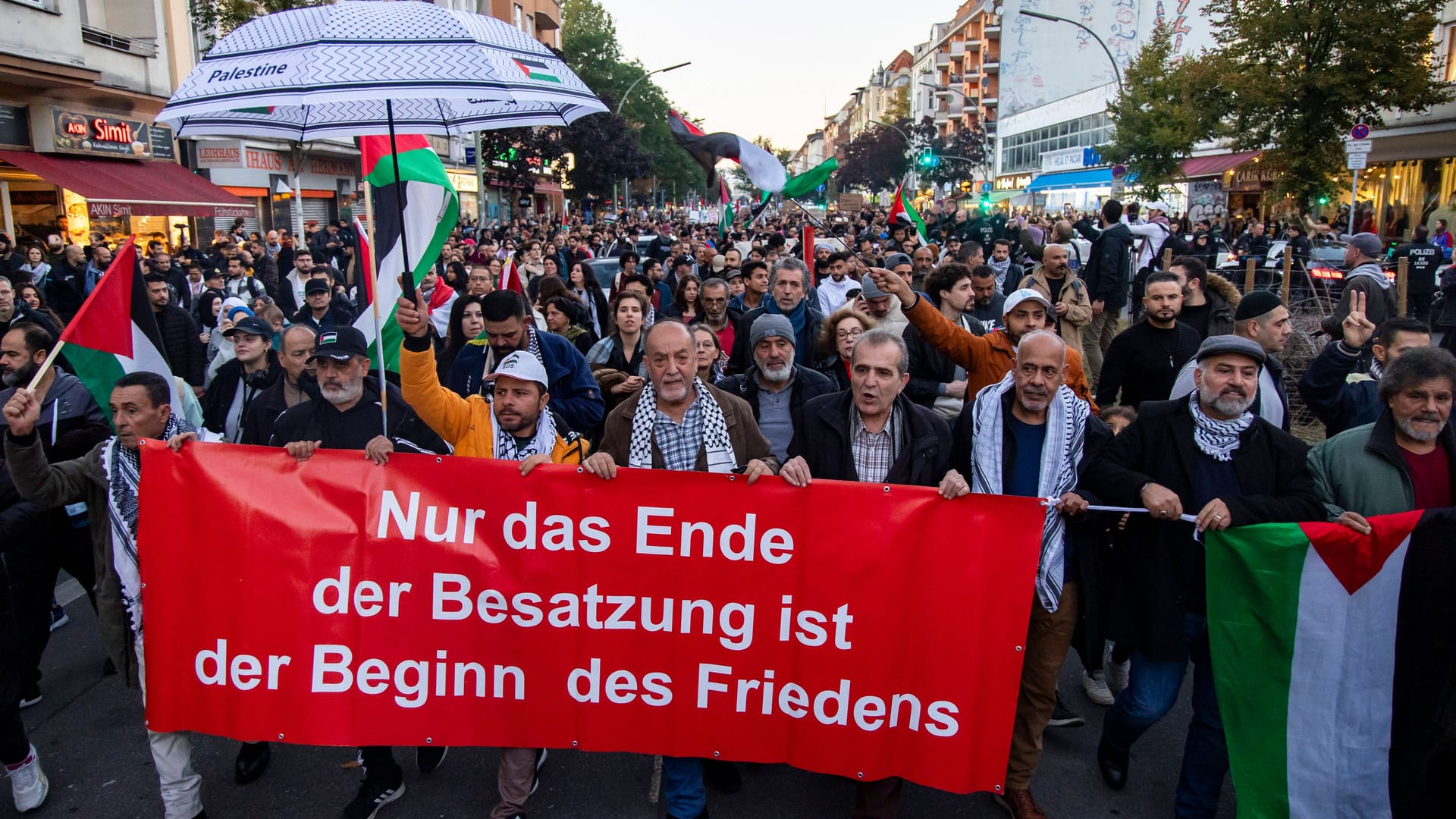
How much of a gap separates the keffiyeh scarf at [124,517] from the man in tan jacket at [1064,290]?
5801 millimetres

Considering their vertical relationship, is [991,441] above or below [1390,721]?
above

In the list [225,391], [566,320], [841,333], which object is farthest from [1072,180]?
[225,391]

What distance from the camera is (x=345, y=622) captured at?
12.8ft

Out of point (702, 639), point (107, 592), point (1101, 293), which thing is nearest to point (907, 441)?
point (702, 639)

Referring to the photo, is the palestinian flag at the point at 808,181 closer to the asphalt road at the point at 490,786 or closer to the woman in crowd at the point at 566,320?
the woman in crowd at the point at 566,320

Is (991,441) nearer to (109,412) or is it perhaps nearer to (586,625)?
(586,625)

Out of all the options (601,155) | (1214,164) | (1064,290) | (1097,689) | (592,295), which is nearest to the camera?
(1097,689)

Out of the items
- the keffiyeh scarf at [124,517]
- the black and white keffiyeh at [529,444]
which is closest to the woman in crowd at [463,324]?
the black and white keffiyeh at [529,444]

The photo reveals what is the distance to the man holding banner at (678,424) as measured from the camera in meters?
4.11

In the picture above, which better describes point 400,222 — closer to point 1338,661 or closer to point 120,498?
point 120,498

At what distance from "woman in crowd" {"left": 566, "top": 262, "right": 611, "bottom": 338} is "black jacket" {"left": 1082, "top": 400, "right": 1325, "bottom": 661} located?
292 inches

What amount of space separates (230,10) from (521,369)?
19.1 meters

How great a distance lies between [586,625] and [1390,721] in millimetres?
2873

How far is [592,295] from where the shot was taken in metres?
11.1
